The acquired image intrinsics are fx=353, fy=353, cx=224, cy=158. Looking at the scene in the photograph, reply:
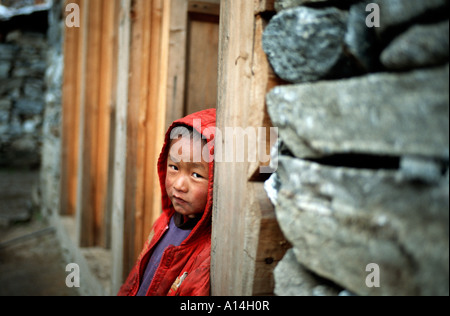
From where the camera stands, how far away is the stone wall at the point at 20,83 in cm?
801

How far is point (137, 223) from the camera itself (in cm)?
222

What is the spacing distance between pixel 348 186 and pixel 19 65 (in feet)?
30.2

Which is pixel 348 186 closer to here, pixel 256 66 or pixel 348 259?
pixel 348 259

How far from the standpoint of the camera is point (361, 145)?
2.18 feet

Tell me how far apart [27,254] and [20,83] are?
18.7ft

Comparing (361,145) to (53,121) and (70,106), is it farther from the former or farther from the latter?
(53,121)

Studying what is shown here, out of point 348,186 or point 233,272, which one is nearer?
point 348,186

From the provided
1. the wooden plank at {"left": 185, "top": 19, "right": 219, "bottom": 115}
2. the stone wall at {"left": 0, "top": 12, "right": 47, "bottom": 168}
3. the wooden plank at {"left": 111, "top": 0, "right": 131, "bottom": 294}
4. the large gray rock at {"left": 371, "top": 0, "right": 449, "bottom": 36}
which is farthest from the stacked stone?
the large gray rock at {"left": 371, "top": 0, "right": 449, "bottom": 36}

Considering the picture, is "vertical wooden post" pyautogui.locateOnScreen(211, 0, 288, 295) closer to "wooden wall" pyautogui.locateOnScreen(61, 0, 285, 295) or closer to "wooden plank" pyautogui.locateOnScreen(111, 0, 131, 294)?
"wooden wall" pyautogui.locateOnScreen(61, 0, 285, 295)

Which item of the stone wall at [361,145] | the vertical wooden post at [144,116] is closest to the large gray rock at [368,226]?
the stone wall at [361,145]

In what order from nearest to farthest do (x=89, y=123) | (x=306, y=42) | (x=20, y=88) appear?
(x=306, y=42)
(x=89, y=123)
(x=20, y=88)

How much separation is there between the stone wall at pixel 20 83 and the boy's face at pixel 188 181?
7.90m

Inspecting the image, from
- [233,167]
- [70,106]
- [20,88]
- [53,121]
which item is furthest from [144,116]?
[20,88]

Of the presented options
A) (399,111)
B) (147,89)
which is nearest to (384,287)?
(399,111)
